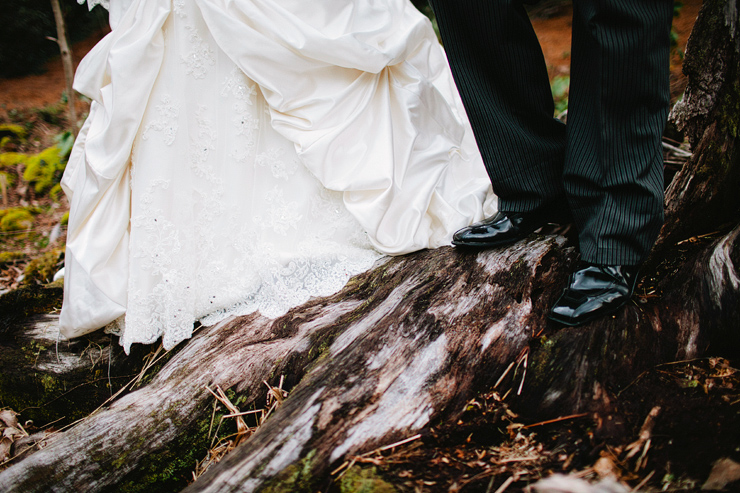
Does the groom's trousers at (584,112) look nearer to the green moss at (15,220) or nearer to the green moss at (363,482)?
the green moss at (363,482)

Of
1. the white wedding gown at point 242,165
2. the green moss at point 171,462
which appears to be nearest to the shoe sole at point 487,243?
the white wedding gown at point 242,165

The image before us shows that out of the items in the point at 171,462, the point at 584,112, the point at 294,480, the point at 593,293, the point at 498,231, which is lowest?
the point at 171,462

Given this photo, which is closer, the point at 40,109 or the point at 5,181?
the point at 5,181

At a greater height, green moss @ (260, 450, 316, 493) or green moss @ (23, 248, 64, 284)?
green moss @ (23, 248, 64, 284)

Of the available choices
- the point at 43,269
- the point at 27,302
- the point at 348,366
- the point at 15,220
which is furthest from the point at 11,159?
the point at 348,366

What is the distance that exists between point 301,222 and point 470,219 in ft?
2.93

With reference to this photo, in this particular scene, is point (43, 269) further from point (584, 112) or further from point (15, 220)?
point (584, 112)

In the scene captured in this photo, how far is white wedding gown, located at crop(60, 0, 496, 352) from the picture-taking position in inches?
79.1

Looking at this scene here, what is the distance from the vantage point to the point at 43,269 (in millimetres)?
3291

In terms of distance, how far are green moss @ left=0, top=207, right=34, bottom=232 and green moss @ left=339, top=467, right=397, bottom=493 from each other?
4.98 metres

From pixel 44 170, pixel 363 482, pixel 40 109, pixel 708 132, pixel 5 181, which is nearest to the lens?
pixel 363 482

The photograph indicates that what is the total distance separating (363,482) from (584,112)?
1.52 metres

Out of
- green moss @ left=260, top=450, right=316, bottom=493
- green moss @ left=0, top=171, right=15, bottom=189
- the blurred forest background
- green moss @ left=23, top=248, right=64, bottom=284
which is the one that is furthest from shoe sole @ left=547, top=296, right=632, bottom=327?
green moss @ left=0, top=171, right=15, bottom=189

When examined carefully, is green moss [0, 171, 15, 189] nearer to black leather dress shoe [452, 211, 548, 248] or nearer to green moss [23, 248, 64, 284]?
green moss [23, 248, 64, 284]
